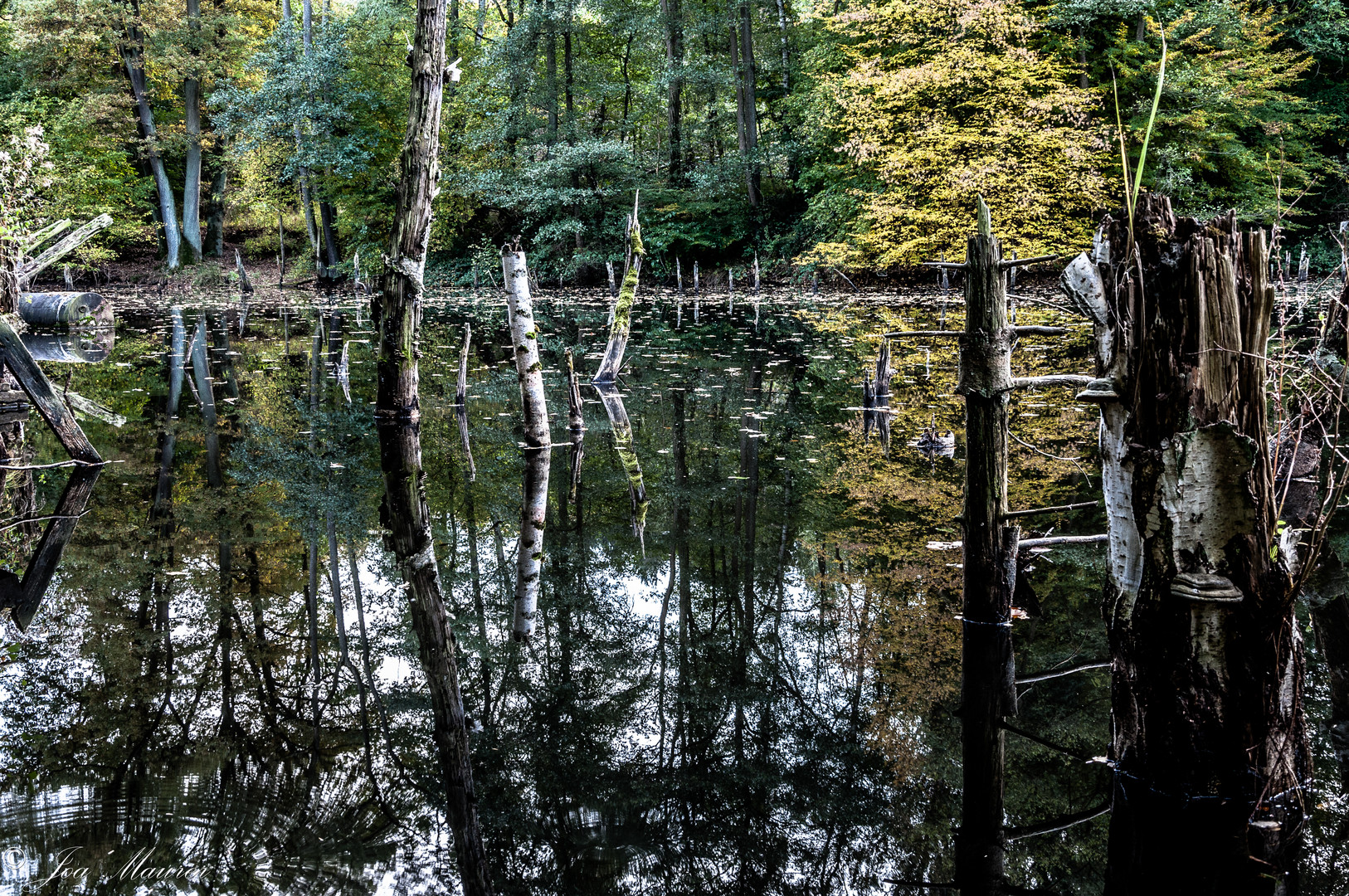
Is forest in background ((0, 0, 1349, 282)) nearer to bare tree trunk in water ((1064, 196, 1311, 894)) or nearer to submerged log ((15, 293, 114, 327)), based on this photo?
submerged log ((15, 293, 114, 327))

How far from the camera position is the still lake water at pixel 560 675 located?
3121 mm

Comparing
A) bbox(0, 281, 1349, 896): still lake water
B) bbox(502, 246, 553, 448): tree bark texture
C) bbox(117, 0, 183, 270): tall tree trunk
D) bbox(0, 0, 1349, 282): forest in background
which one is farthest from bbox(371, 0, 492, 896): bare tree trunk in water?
bbox(117, 0, 183, 270): tall tree trunk

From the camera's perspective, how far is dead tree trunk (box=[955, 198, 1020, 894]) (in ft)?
13.9

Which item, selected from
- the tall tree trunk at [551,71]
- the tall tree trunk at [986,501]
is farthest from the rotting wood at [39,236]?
the tall tree trunk at [551,71]

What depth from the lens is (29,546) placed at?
6184 millimetres

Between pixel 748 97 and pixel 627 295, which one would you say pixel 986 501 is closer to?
pixel 627 295

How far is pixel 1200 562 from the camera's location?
312 cm

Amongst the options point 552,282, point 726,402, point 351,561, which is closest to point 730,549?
point 351,561

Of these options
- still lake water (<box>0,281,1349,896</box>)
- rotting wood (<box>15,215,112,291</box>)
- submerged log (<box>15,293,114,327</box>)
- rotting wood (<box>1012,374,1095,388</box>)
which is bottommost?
still lake water (<box>0,281,1349,896</box>)

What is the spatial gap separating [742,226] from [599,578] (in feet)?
90.7

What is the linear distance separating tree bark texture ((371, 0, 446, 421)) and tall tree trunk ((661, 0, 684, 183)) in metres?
21.9

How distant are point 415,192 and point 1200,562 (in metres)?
8.56

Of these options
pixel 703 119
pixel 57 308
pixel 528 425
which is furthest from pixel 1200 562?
pixel 703 119

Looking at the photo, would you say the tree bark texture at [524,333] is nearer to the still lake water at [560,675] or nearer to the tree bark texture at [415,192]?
the still lake water at [560,675]
